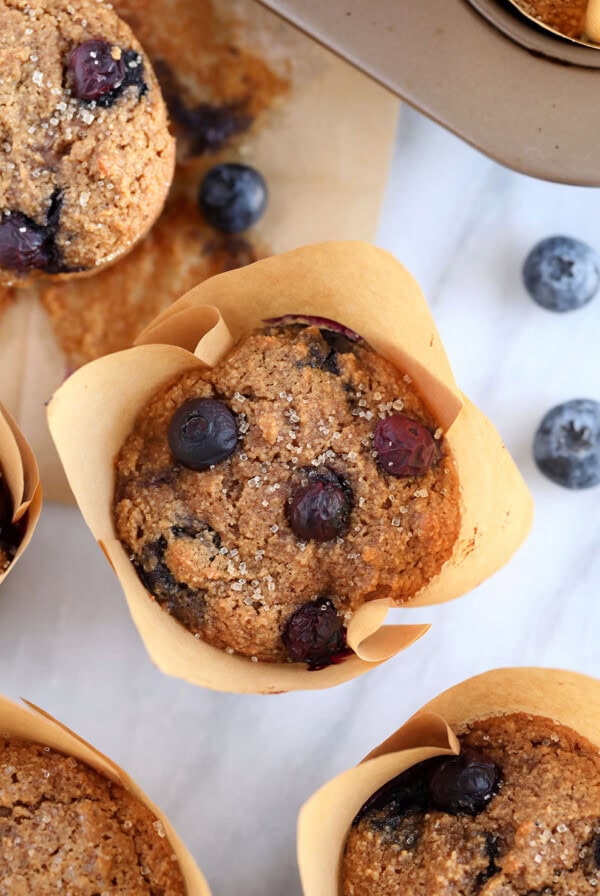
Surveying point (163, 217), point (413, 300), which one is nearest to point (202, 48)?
point (163, 217)

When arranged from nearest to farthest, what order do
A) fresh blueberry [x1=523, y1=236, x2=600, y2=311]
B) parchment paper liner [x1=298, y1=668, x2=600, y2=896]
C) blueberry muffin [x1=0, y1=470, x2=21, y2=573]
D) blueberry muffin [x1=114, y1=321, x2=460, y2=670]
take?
parchment paper liner [x1=298, y1=668, x2=600, y2=896], blueberry muffin [x1=114, y1=321, x2=460, y2=670], blueberry muffin [x1=0, y1=470, x2=21, y2=573], fresh blueberry [x1=523, y1=236, x2=600, y2=311]

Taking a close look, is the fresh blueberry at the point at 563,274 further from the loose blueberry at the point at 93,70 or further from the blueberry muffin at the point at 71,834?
the blueberry muffin at the point at 71,834

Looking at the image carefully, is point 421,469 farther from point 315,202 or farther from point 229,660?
point 315,202

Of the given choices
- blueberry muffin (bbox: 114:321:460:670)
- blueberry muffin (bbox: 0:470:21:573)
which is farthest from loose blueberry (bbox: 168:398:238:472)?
blueberry muffin (bbox: 0:470:21:573)

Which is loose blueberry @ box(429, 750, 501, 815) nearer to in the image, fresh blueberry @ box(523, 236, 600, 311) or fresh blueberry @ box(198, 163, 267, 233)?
fresh blueberry @ box(523, 236, 600, 311)

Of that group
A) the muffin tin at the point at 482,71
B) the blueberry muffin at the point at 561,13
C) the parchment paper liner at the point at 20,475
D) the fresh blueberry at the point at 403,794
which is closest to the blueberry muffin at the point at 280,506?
the parchment paper liner at the point at 20,475

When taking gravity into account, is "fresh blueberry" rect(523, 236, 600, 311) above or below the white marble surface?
above

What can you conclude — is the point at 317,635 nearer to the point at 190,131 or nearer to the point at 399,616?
the point at 399,616
